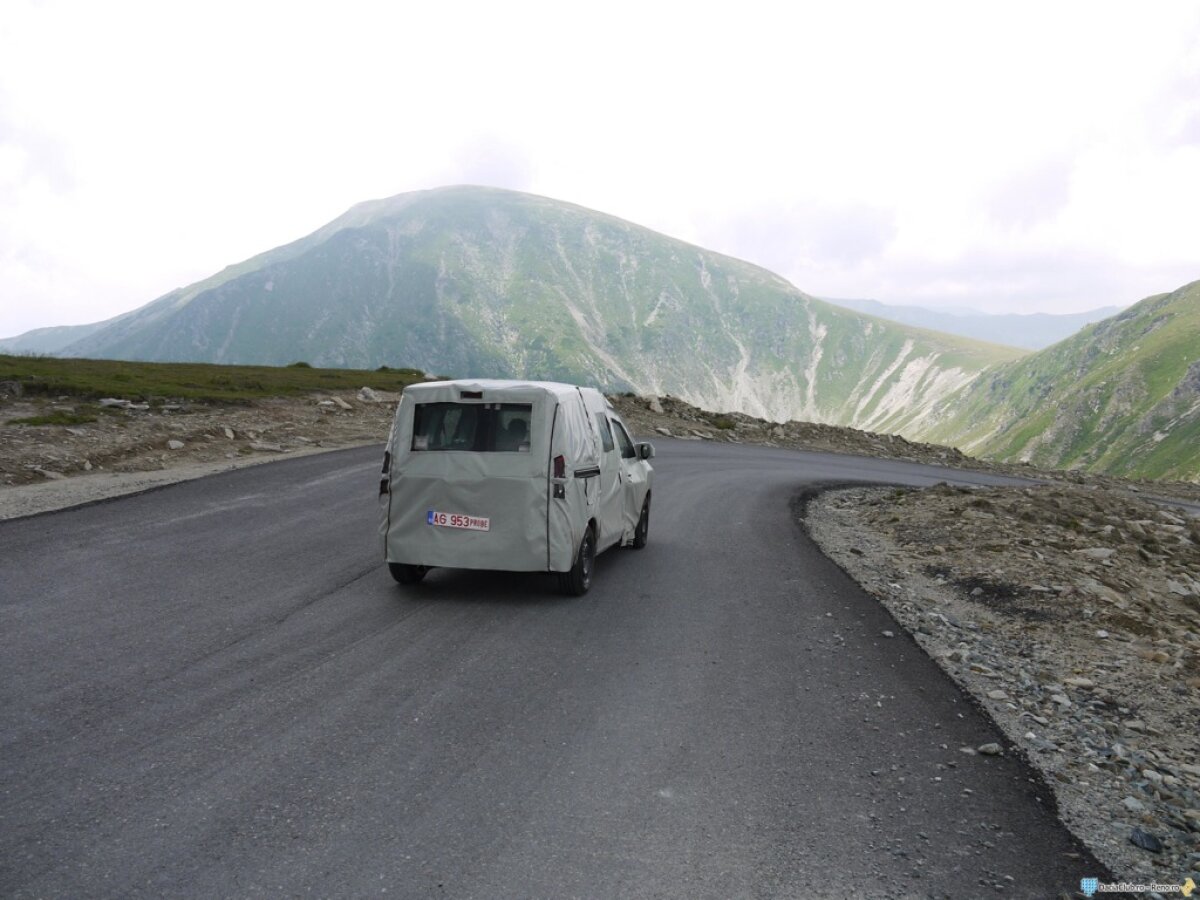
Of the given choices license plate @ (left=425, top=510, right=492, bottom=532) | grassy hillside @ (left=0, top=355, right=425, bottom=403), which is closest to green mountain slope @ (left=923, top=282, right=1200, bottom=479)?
grassy hillside @ (left=0, top=355, right=425, bottom=403)

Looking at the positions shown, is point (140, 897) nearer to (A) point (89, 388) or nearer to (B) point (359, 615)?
(B) point (359, 615)

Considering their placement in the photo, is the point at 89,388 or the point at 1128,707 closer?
the point at 1128,707

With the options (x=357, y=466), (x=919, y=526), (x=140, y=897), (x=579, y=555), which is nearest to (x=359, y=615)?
(x=579, y=555)

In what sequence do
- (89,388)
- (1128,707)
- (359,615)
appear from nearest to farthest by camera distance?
(1128,707) → (359,615) → (89,388)

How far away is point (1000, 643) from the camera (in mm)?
8227

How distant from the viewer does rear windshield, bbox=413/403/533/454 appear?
886 centimetres

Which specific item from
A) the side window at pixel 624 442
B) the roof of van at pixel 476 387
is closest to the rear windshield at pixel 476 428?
the roof of van at pixel 476 387

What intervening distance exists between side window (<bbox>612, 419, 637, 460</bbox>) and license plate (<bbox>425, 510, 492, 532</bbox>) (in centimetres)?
295

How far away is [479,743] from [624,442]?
21.8 ft

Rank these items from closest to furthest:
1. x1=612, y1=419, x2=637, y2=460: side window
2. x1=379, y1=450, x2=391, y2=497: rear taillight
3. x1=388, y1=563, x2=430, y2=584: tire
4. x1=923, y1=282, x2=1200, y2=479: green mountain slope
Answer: x1=379, y1=450, x2=391, y2=497: rear taillight
x1=388, y1=563, x2=430, y2=584: tire
x1=612, y1=419, x2=637, y2=460: side window
x1=923, y1=282, x2=1200, y2=479: green mountain slope

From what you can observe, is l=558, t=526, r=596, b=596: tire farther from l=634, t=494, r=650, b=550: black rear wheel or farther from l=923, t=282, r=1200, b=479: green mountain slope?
l=923, t=282, r=1200, b=479: green mountain slope

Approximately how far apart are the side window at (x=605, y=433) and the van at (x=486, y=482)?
4.01ft

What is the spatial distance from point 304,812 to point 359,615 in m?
3.92

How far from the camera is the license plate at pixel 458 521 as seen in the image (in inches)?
344
